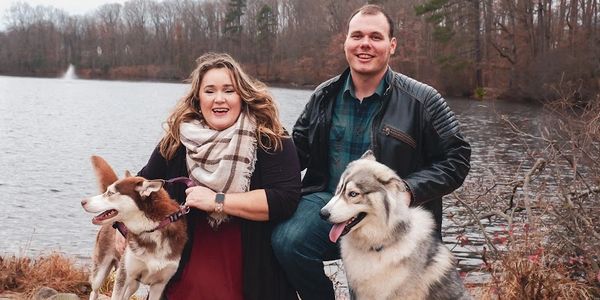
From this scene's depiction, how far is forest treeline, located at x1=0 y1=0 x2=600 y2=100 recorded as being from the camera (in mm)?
42625

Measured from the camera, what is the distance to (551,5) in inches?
1848

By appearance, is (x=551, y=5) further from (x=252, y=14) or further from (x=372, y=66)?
(x=252, y=14)

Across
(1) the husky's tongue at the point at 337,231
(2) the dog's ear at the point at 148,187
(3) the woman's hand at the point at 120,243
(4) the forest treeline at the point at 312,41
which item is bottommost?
(3) the woman's hand at the point at 120,243

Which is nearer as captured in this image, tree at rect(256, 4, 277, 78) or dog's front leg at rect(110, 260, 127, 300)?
dog's front leg at rect(110, 260, 127, 300)

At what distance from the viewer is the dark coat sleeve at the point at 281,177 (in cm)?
427

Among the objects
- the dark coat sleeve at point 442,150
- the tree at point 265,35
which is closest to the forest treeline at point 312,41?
the tree at point 265,35

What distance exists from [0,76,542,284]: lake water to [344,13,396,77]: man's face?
1.54 m

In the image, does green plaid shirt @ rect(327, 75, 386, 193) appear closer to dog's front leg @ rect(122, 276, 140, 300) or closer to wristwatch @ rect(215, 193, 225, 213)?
wristwatch @ rect(215, 193, 225, 213)

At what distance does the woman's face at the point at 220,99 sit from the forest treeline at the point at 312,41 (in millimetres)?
8822

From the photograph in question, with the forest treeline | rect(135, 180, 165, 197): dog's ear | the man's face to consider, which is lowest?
rect(135, 180, 165, 197): dog's ear

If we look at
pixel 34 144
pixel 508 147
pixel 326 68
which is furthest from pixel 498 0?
pixel 34 144

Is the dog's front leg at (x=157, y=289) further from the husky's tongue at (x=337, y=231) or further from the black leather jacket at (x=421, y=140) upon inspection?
the black leather jacket at (x=421, y=140)

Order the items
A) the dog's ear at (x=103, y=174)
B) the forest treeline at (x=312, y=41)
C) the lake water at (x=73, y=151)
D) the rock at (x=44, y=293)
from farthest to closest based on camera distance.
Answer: the forest treeline at (x=312, y=41) → the lake water at (x=73, y=151) → the rock at (x=44, y=293) → the dog's ear at (x=103, y=174)

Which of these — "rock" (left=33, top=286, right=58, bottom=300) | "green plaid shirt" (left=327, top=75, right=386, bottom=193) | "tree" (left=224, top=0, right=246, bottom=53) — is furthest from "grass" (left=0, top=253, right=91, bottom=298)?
"tree" (left=224, top=0, right=246, bottom=53)
